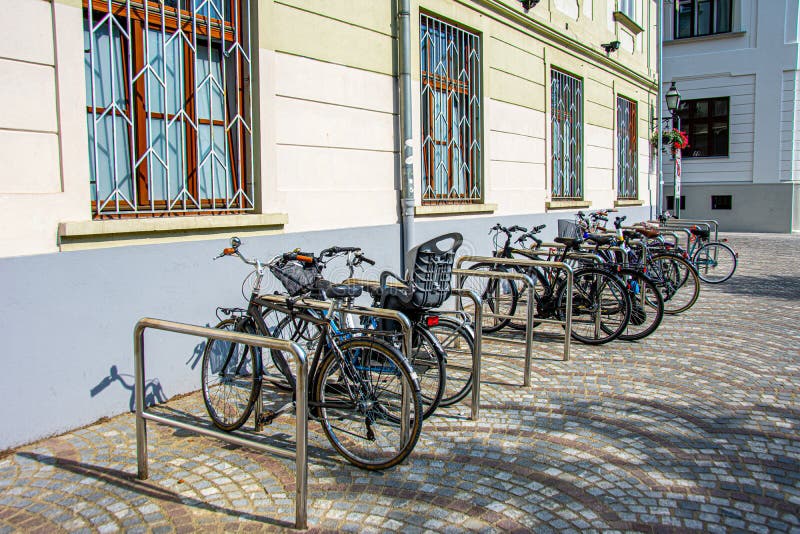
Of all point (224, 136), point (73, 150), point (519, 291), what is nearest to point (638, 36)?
point (519, 291)

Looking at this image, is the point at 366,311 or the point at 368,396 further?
the point at 366,311

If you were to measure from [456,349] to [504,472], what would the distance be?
1.46 metres

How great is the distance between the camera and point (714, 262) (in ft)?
35.8

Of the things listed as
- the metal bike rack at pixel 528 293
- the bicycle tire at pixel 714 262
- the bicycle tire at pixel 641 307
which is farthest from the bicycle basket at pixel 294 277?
the bicycle tire at pixel 714 262

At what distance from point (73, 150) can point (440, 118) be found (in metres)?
4.70

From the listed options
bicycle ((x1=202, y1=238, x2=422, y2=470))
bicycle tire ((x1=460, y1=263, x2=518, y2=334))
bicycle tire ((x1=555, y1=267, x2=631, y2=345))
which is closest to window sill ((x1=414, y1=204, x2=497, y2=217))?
bicycle tire ((x1=460, y1=263, x2=518, y2=334))

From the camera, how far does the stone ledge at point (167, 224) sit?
4.10 metres

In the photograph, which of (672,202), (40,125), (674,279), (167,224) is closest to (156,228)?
(167,224)

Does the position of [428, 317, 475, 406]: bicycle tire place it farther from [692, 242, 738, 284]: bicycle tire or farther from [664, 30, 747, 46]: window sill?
[664, 30, 747, 46]: window sill

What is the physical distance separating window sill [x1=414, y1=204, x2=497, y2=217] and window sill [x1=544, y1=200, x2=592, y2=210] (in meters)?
1.94

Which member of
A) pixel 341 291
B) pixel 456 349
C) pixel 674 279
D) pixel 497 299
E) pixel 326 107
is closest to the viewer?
pixel 341 291

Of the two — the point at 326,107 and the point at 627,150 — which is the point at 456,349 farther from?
the point at 627,150

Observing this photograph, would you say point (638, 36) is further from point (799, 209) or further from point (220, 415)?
point (220, 415)

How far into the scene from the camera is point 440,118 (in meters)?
8.04
